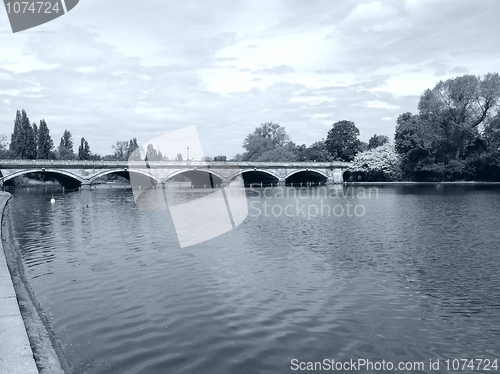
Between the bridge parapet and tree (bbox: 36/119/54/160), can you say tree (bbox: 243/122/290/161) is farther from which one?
tree (bbox: 36/119/54/160)

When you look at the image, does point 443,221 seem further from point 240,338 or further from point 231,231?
point 240,338

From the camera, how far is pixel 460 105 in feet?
263

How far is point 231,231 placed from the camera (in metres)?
28.2

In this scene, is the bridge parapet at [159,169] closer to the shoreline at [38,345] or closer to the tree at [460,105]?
→ the tree at [460,105]

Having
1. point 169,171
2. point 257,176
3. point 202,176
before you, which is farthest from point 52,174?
point 257,176

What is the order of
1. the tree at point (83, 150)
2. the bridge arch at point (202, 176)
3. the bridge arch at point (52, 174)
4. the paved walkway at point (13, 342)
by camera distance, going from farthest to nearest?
the tree at point (83, 150) → the bridge arch at point (202, 176) → the bridge arch at point (52, 174) → the paved walkway at point (13, 342)

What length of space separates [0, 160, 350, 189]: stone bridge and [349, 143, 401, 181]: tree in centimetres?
431

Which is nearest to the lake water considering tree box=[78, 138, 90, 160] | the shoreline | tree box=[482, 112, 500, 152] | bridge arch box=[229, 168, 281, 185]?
the shoreline

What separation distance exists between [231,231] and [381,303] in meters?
15.8

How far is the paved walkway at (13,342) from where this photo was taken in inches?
273

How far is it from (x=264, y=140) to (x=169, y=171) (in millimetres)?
56870

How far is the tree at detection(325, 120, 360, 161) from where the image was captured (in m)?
128

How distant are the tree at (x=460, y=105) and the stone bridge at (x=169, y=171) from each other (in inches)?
1241

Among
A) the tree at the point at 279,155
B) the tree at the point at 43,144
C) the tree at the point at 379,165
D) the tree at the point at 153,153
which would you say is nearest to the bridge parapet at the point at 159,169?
the tree at the point at 379,165
